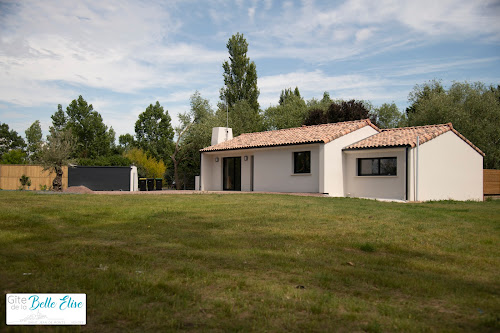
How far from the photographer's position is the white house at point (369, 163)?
69.6ft

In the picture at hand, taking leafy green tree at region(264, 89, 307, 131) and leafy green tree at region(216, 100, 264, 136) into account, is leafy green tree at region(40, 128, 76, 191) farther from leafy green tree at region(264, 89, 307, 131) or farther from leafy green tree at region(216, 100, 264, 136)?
leafy green tree at region(264, 89, 307, 131)

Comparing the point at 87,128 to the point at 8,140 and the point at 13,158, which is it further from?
the point at 8,140

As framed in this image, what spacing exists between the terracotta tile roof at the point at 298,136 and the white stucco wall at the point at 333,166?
0.39 m

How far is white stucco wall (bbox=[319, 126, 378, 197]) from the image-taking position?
72.2 feet

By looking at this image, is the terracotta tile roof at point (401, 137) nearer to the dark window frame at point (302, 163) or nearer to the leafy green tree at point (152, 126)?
the dark window frame at point (302, 163)

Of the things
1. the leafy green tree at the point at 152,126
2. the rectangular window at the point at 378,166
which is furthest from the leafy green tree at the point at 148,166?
the rectangular window at the point at 378,166

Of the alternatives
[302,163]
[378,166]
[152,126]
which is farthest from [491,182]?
[152,126]

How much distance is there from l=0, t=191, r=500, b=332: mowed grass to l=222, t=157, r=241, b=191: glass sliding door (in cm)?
1832

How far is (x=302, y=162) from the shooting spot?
23.8m

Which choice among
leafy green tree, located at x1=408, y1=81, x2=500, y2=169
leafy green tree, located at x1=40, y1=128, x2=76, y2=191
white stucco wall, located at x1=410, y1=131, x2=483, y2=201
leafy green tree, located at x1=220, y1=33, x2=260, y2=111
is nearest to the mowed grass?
white stucco wall, located at x1=410, y1=131, x2=483, y2=201

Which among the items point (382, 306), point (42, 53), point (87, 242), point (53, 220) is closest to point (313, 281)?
point (382, 306)

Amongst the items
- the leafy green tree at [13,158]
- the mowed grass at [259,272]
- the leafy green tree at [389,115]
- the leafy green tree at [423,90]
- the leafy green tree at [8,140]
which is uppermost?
the leafy green tree at [423,90]

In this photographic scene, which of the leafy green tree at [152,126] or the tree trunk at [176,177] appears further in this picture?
the leafy green tree at [152,126]

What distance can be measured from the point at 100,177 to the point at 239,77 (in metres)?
22.4
